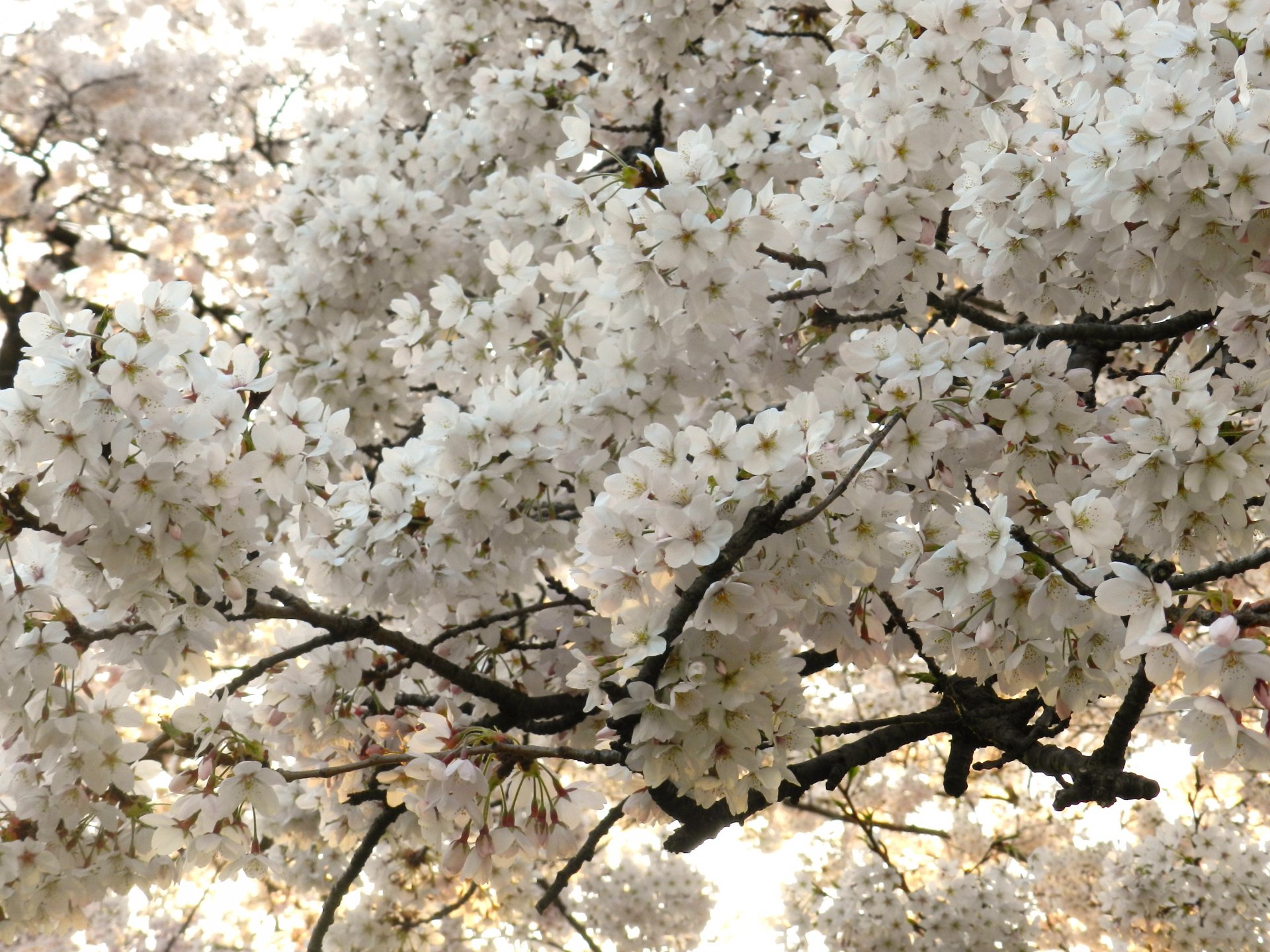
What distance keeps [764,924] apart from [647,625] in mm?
9065

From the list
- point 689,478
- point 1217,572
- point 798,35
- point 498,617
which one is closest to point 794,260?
point 689,478

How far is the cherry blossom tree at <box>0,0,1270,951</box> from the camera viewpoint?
2.19m

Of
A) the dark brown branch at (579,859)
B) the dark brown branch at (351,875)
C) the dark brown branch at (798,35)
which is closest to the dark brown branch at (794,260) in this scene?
the dark brown branch at (579,859)

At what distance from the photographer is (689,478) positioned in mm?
2172

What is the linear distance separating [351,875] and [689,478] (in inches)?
79.9

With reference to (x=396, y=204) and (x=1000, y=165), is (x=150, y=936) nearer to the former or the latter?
(x=396, y=204)

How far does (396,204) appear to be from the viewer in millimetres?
4879

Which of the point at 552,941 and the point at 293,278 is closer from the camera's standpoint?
the point at 293,278

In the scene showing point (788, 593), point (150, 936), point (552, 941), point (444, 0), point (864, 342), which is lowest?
point (788, 593)

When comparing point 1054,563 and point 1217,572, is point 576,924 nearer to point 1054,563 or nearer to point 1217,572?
point 1054,563

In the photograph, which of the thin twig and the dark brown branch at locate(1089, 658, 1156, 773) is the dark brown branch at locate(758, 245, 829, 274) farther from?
the dark brown branch at locate(1089, 658, 1156, 773)

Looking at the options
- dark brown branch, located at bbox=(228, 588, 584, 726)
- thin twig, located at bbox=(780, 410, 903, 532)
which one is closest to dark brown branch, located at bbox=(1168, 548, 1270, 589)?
thin twig, located at bbox=(780, 410, 903, 532)

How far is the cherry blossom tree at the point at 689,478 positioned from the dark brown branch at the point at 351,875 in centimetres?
4

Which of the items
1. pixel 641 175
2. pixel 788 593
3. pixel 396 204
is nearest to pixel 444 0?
pixel 396 204
